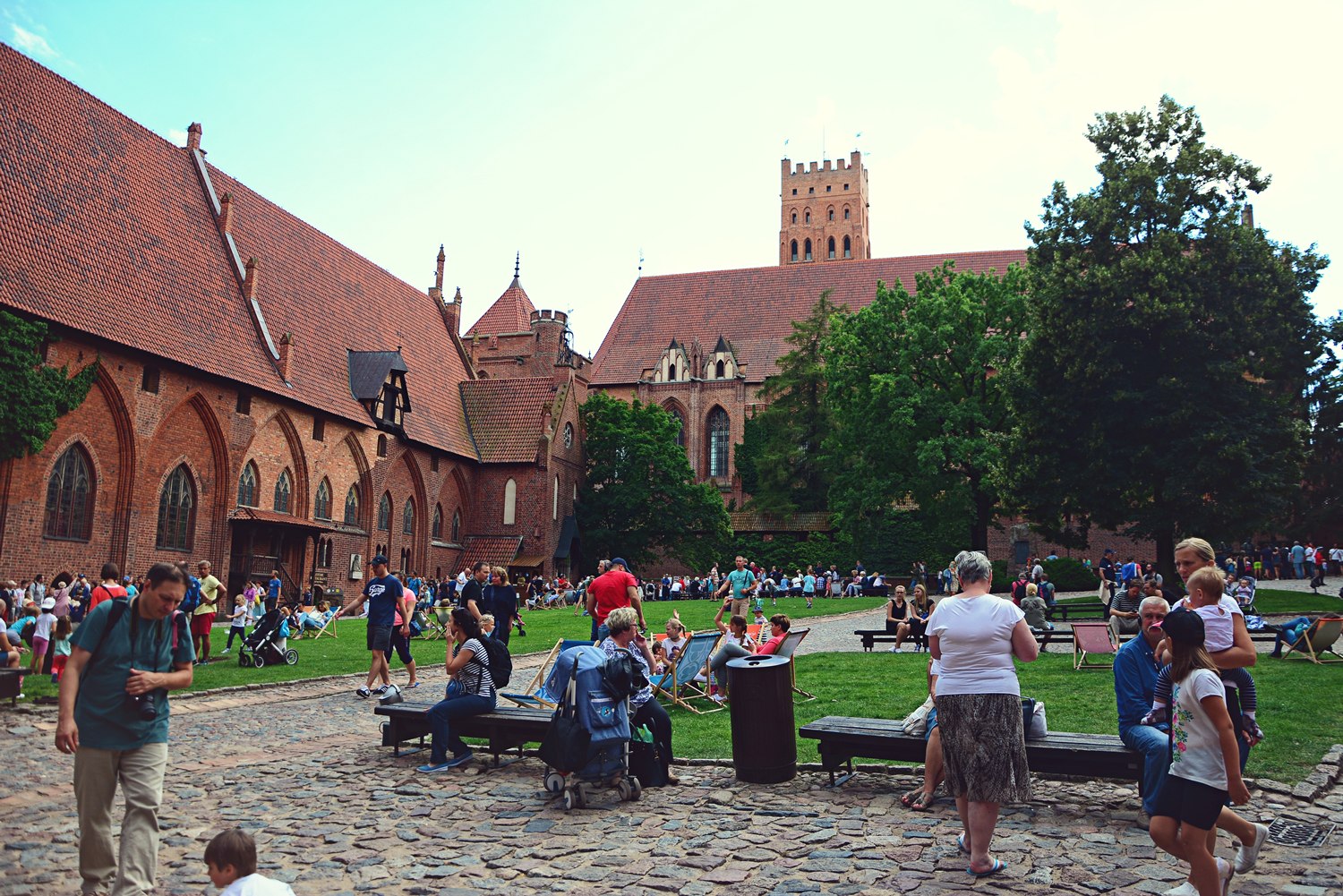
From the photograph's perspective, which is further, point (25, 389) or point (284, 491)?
point (284, 491)

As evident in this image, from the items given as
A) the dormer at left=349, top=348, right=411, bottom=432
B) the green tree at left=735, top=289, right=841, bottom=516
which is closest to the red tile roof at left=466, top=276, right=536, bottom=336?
the green tree at left=735, top=289, right=841, bottom=516

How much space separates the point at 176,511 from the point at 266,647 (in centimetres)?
1470

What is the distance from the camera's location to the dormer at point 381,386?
127ft

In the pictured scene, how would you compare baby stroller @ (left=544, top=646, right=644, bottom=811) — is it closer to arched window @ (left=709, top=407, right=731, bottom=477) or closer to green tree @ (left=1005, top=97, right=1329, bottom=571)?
green tree @ (left=1005, top=97, right=1329, bottom=571)

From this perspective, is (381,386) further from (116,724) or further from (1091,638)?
(116,724)

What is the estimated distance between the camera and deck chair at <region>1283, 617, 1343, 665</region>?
1543 centimetres

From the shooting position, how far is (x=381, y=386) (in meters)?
38.9

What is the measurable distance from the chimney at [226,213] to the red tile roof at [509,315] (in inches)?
1017

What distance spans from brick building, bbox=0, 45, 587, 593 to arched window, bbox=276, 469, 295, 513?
9 cm

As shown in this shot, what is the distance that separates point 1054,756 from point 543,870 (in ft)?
→ 12.1

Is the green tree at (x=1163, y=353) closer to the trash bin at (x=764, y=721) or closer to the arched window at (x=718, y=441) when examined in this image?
the trash bin at (x=764, y=721)

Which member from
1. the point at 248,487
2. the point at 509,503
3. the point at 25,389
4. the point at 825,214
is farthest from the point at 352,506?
the point at 825,214

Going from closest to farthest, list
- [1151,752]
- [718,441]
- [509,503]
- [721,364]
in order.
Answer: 1. [1151,752]
2. [509,503]
3. [718,441]
4. [721,364]

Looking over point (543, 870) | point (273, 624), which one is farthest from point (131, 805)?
point (273, 624)
